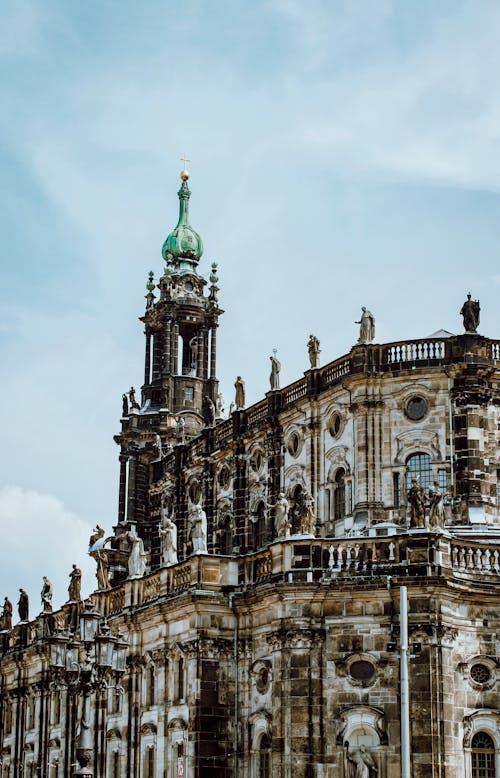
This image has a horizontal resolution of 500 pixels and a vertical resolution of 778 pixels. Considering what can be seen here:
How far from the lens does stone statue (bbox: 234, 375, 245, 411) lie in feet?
220

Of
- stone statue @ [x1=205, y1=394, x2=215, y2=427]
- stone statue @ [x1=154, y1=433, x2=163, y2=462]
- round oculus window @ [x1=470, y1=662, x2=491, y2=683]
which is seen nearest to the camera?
round oculus window @ [x1=470, y1=662, x2=491, y2=683]

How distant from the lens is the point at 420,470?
56.1 m

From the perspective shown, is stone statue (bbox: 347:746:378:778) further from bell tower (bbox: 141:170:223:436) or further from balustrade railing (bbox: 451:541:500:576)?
bell tower (bbox: 141:170:223:436)

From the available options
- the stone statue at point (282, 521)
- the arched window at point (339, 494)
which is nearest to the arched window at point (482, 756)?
the stone statue at point (282, 521)

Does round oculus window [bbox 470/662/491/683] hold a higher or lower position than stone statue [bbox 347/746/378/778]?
higher

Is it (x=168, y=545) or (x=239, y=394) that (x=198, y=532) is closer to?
(x=168, y=545)

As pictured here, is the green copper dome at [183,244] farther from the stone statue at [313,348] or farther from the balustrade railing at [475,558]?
the balustrade railing at [475,558]

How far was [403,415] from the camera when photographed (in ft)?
185

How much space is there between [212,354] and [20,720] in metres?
23.0

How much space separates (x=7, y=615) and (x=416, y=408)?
3584cm

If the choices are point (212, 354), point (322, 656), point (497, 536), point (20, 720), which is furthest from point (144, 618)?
point (212, 354)

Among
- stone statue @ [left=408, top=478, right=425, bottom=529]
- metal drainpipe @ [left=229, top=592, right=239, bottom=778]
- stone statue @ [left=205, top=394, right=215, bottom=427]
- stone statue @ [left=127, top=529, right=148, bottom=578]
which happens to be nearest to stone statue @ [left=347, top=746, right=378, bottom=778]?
metal drainpipe @ [left=229, top=592, right=239, bottom=778]

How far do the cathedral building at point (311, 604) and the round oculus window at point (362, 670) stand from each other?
4cm

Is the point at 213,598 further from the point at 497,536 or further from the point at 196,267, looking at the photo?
the point at 196,267
